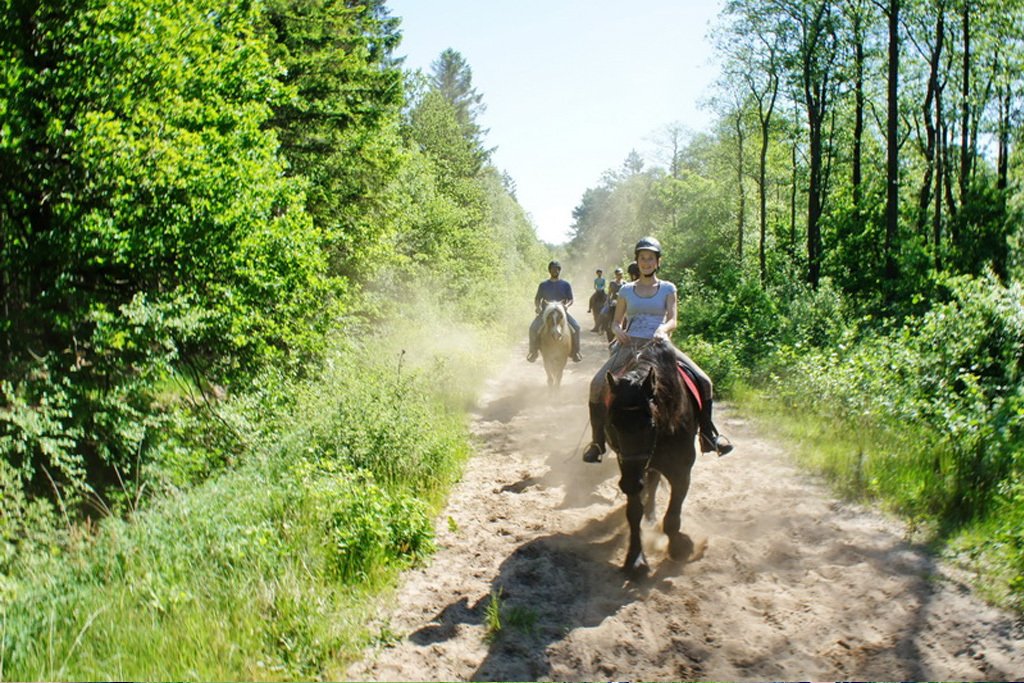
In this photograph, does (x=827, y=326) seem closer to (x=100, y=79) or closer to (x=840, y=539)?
(x=840, y=539)

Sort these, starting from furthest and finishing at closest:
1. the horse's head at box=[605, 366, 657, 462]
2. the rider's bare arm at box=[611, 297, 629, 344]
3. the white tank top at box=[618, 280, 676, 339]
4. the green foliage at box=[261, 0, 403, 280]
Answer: the green foliage at box=[261, 0, 403, 280] < the white tank top at box=[618, 280, 676, 339] < the rider's bare arm at box=[611, 297, 629, 344] < the horse's head at box=[605, 366, 657, 462]

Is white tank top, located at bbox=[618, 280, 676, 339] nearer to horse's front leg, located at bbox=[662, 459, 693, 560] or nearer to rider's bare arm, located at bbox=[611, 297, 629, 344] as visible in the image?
rider's bare arm, located at bbox=[611, 297, 629, 344]

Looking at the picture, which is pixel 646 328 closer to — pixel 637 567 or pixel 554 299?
pixel 637 567

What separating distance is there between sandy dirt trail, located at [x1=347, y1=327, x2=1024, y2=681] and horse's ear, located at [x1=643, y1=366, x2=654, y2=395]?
1.64 metres

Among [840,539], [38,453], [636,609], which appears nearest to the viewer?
[636,609]

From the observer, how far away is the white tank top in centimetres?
700

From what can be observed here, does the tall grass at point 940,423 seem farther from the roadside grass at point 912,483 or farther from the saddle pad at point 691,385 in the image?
the saddle pad at point 691,385

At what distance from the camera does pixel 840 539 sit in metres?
6.17

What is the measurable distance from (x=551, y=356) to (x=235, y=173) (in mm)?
7994

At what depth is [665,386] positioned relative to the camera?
6.05m

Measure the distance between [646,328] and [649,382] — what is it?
1616 mm

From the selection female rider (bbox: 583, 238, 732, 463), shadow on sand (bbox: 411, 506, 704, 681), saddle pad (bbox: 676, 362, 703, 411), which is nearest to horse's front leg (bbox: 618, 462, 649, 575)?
shadow on sand (bbox: 411, 506, 704, 681)

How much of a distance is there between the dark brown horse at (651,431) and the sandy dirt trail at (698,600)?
0.33 m

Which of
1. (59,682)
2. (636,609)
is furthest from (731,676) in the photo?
(59,682)
